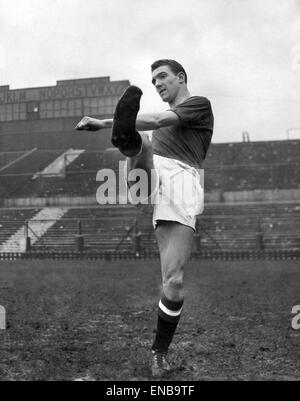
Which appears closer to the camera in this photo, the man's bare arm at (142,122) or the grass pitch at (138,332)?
the man's bare arm at (142,122)

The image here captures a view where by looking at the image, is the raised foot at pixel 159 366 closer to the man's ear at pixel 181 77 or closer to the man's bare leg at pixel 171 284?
the man's bare leg at pixel 171 284

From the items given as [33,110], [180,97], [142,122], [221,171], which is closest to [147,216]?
[221,171]

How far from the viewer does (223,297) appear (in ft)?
24.3

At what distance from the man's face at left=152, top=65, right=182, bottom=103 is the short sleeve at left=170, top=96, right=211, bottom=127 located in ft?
0.79

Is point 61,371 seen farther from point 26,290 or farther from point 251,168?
point 251,168

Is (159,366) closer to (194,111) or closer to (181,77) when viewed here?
(194,111)

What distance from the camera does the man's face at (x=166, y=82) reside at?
350 cm

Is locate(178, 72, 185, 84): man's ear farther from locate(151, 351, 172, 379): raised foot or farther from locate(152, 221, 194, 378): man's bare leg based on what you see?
locate(151, 351, 172, 379): raised foot

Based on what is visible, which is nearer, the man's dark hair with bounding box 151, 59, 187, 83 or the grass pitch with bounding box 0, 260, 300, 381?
the grass pitch with bounding box 0, 260, 300, 381

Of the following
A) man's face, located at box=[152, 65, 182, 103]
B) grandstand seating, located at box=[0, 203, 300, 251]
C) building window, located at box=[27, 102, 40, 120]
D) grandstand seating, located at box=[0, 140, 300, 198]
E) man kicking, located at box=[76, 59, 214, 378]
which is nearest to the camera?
man kicking, located at box=[76, 59, 214, 378]

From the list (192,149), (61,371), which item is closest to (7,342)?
(61,371)

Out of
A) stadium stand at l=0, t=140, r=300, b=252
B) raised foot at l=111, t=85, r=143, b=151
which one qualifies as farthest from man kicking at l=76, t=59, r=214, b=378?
stadium stand at l=0, t=140, r=300, b=252

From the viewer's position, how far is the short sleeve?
3254mm

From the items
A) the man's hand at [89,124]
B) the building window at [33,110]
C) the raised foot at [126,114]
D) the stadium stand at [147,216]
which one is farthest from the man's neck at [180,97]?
the building window at [33,110]
